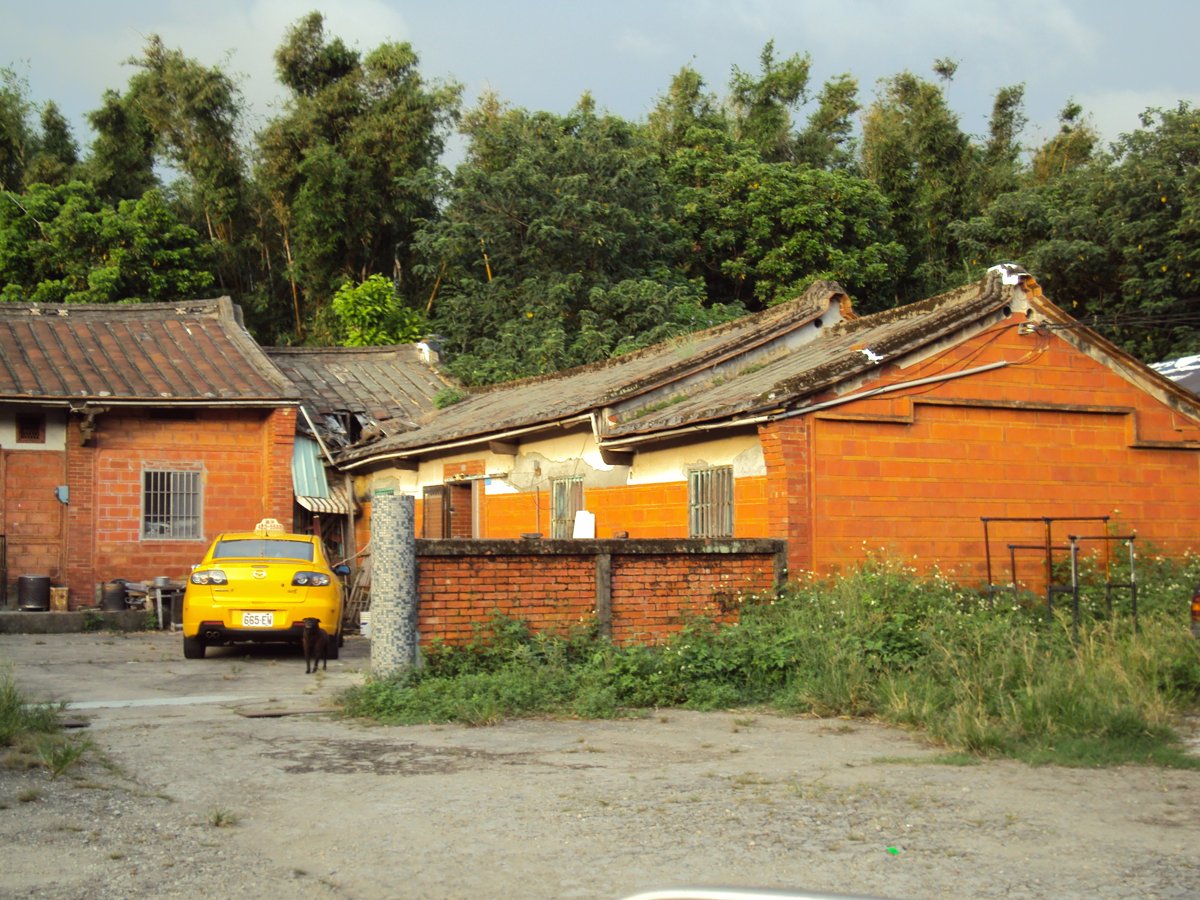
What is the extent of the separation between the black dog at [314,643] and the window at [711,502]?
14.6 feet

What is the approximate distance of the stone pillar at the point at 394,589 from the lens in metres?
11.7

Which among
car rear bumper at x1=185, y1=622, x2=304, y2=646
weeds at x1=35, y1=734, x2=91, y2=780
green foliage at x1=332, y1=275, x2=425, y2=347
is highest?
green foliage at x1=332, y1=275, x2=425, y2=347

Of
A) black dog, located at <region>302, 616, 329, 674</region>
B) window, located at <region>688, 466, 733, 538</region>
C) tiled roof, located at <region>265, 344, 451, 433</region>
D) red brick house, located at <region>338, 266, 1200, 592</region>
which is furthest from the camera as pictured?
tiled roof, located at <region>265, 344, 451, 433</region>

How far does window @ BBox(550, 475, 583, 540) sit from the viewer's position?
60.5 feet

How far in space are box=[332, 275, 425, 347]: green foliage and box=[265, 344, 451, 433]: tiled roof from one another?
3.46 metres

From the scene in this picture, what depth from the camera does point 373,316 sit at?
33.0m

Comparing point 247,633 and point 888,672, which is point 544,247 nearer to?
point 247,633

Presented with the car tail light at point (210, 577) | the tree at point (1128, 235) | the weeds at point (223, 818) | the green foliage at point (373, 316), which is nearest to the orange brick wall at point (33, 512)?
the car tail light at point (210, 577)

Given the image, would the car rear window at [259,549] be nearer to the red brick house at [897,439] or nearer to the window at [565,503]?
the red brick house at [897,439]

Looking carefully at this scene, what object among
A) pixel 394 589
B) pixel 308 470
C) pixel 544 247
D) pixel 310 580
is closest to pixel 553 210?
pixel 544 247

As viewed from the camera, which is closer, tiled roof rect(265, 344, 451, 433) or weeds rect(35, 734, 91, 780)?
weeds rect(35, 734, 91, 780)

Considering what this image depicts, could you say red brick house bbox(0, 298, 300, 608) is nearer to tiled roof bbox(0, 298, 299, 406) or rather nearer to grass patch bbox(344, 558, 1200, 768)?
tiled roof bbox(0, 298, 299, 406)

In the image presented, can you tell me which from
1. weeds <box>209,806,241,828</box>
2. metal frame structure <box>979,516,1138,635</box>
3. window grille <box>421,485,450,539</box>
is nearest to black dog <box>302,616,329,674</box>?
window grille <box>421,485,450,539</box>

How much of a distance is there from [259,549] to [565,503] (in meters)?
4.38
